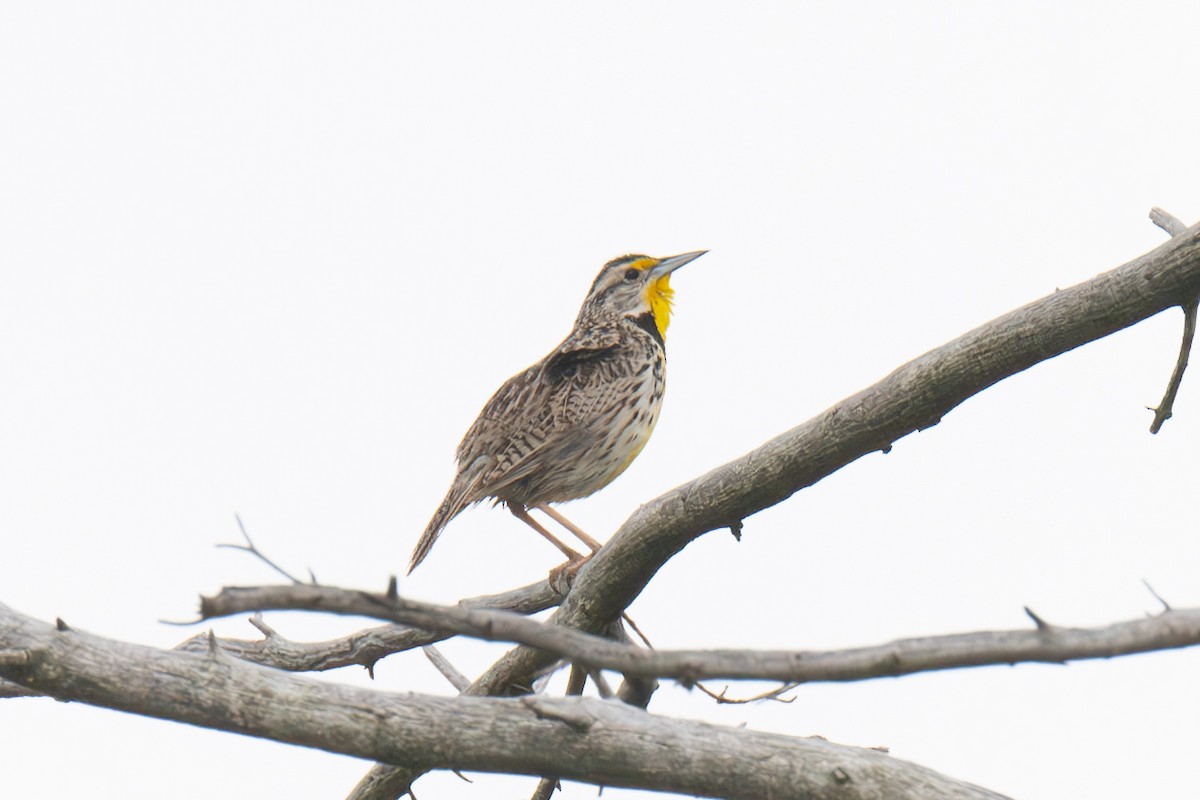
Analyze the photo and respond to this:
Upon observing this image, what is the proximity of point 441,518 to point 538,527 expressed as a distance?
46cm

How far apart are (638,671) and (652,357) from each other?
14.0 feet

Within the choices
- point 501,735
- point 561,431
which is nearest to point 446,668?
point 561,431

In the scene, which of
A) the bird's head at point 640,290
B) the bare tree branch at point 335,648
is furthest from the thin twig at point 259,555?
the bird's head at point 640,290

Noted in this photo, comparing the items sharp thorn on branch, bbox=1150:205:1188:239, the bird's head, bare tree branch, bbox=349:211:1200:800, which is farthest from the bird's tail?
sharp thorn on branch, bbox=1150:205:1188:239

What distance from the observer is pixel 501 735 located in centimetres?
413

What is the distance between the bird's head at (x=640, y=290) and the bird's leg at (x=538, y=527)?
4.29 feet

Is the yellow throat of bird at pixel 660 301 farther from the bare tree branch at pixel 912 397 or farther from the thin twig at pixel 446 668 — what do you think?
the bare tree branch at pixel 912 397

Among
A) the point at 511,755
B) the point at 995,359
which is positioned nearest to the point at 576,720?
the point at 511,755

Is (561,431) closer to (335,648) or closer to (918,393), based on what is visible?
(335,648)

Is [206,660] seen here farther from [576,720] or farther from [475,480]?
[475,480]

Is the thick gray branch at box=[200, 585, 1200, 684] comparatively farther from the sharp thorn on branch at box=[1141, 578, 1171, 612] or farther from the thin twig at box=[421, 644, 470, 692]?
the thin twig at box=[421, 644, 470, 692]

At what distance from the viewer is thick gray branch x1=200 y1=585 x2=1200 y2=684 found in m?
3.25

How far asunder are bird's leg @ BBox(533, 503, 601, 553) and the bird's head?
131 centimetres

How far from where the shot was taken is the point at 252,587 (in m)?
3.22
